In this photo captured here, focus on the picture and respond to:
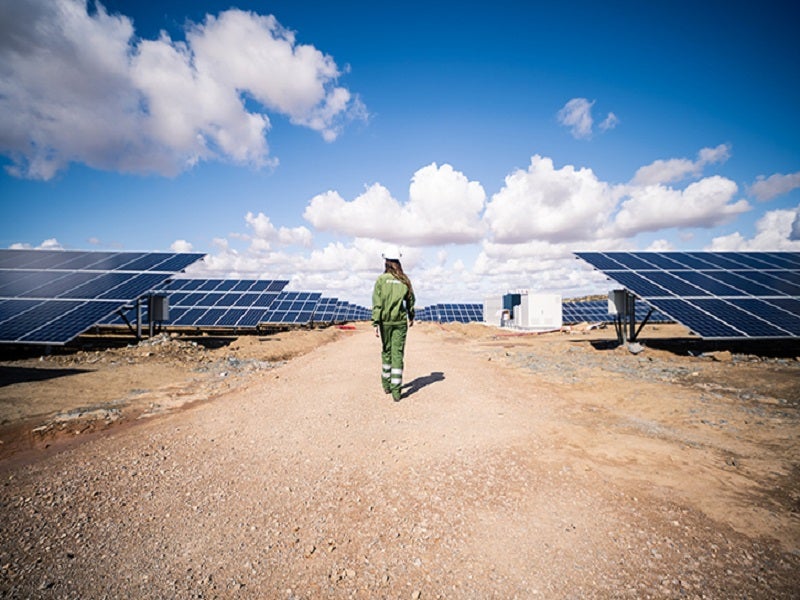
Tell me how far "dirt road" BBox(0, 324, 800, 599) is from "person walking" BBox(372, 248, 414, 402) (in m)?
0.83

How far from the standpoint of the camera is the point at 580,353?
45.3 ft

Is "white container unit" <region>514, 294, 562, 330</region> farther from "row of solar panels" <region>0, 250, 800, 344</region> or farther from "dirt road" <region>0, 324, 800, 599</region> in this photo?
"dirt road" <region>0, 324, 800, 599</region>

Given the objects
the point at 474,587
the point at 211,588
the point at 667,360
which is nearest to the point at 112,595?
the point at 211,588

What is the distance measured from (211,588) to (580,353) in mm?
14266

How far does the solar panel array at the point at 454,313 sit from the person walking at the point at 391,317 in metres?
43.0

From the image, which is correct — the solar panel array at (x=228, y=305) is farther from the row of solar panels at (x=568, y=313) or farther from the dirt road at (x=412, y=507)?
the row of solar panels at (x=568, y=313)

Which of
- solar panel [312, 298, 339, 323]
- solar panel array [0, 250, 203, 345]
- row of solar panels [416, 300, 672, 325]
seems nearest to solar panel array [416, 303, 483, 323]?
row of solar panels [416, 300, 672, 325]

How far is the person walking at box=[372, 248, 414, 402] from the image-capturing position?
6309 millimetres

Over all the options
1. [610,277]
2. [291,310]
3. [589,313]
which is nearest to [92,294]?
[610,277]

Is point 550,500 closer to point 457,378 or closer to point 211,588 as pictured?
point 211,588

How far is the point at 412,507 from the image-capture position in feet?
9.68

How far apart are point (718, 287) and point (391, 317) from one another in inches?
599

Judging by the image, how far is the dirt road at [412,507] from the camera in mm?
2186

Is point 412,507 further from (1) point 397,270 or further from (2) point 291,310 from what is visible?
(2) point 291,310
